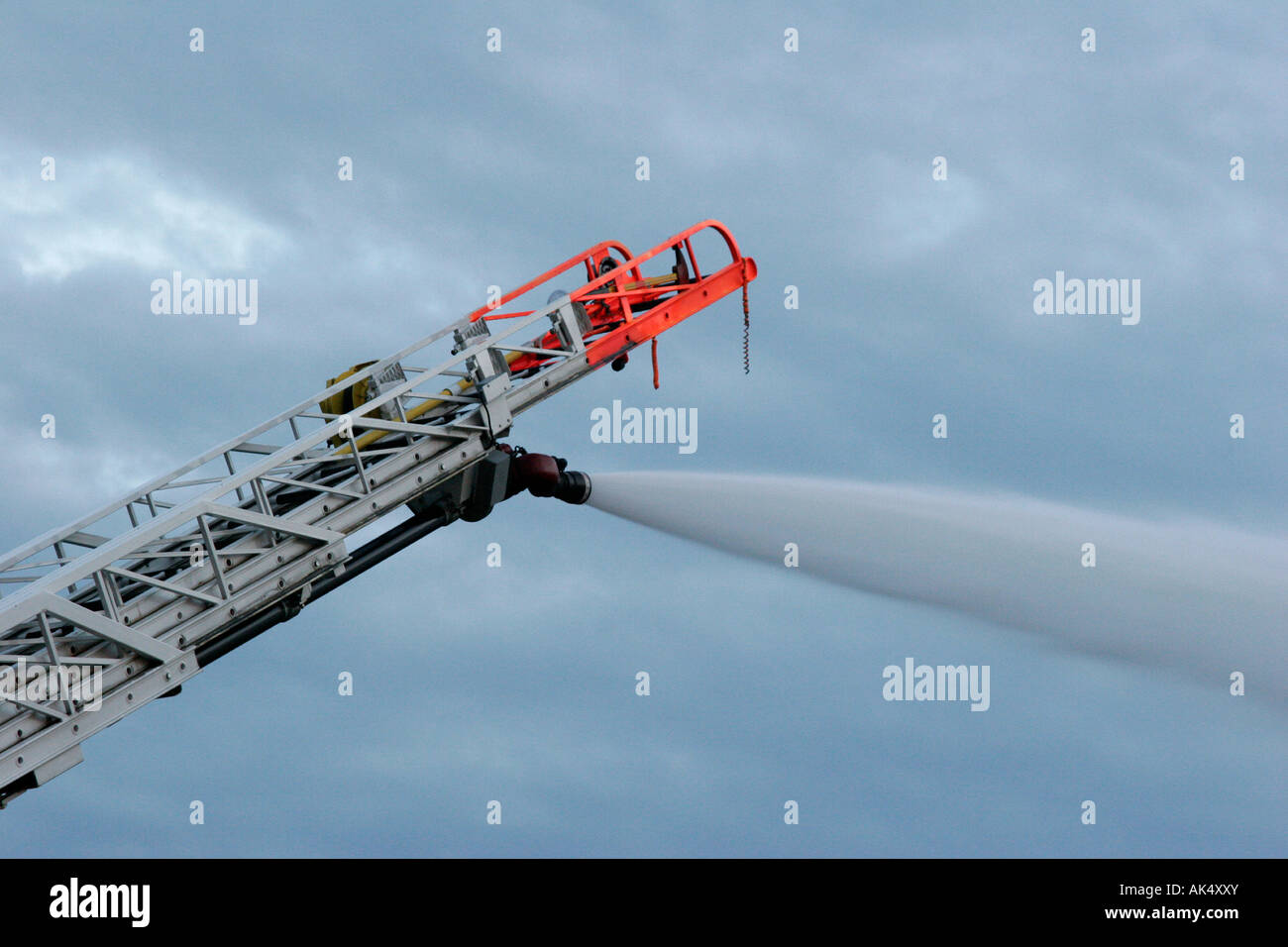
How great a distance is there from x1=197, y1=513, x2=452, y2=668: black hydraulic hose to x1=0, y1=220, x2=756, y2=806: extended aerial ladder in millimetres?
21

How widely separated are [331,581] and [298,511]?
48.8 inches

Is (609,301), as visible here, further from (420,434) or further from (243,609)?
(243,609)

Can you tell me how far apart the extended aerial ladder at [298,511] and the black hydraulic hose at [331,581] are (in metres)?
0.02

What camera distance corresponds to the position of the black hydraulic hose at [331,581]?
21219 millimetres

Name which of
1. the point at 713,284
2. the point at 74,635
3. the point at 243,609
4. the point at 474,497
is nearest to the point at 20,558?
the point at 74,635

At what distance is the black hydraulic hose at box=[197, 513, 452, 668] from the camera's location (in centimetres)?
2122

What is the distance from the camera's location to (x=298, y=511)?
21.5m

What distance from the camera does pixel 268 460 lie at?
21047 millimetres

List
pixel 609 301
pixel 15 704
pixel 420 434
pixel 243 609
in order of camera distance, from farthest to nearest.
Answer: pixel 609 301 < pixel 420 434 < pixel 243 609 < pixel 15 704

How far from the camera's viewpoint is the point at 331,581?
22.1 metres

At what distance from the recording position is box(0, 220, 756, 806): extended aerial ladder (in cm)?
1984

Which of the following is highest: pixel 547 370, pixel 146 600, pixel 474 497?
pixel 547 370

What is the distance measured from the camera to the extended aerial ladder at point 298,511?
19.8m
